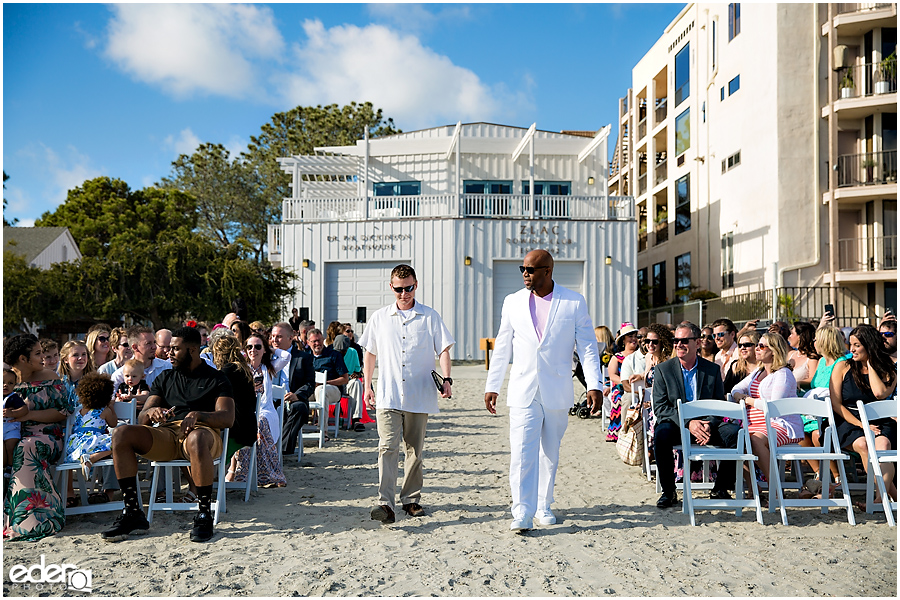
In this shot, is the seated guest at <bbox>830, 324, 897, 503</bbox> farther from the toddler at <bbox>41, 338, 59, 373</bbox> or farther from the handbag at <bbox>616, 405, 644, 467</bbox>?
the toddler at <bbox>41, 338, 59, 373</bbox>

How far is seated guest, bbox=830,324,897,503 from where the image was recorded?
609cm

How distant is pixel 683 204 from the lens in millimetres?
28219

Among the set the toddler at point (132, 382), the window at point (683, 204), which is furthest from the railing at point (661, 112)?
the toddler at point (132, 382)

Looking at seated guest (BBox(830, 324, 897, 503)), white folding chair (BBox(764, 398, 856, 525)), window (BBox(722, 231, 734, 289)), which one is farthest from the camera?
window (BBox(722, 231, 734, 289))

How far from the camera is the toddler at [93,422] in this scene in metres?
5.59

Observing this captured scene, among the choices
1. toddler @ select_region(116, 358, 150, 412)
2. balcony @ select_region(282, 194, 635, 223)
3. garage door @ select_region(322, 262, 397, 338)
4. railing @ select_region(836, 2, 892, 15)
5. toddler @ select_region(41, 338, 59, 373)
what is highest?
railing @ select_region(836, 2, 892, 15)

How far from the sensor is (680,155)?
2864 centimetres

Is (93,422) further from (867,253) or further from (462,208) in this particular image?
(867,253)

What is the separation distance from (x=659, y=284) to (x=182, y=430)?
89.1ft

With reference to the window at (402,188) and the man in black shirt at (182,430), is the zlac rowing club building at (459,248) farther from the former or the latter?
the man in black shirt at (182,430)

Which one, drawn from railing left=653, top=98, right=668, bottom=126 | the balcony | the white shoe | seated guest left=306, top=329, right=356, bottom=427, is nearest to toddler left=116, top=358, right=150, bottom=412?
seated guest left=306, top=329, right=356, bottom=427

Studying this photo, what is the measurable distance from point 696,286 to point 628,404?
63.6 ft

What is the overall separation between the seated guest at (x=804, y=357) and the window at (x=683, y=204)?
783 inches

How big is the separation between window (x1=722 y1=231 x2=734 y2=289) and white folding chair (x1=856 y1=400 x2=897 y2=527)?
1908cm
